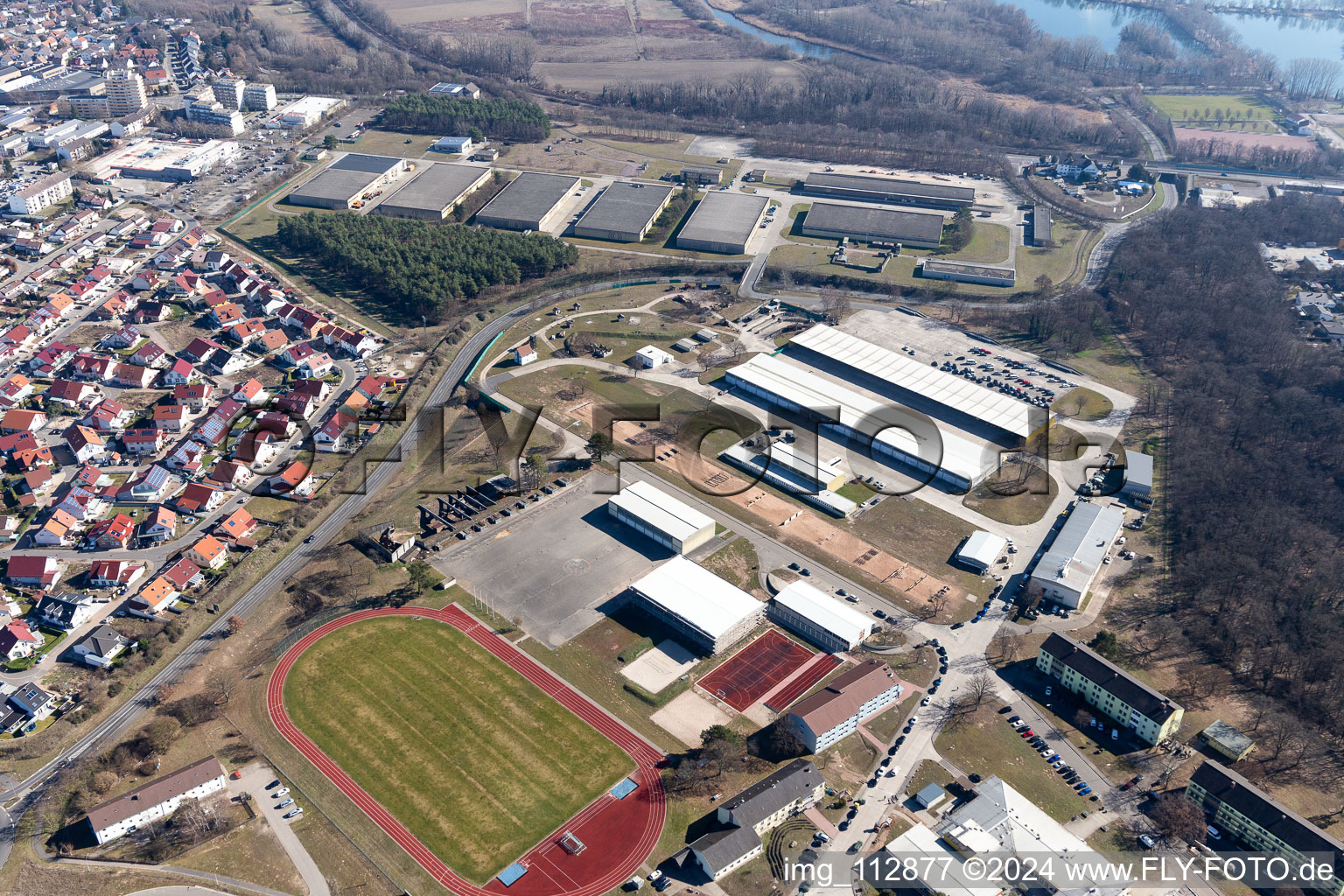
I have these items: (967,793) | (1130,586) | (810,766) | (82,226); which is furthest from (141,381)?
(1130,586)

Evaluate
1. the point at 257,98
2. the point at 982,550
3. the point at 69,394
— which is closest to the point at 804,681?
the point at 982,550

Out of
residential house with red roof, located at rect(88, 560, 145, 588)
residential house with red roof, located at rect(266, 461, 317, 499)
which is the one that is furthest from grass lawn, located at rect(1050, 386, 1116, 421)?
residential house with red roof, located at rect(88, 560, 145, 588)

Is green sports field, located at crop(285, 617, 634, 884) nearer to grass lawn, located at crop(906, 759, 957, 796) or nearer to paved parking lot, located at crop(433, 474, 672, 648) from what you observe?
paved parking lot, located at crop(433, 474, 672, 648)

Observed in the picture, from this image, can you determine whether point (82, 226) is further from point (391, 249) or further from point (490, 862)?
point (490, 862)

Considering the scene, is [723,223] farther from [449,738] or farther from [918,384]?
[449,738]

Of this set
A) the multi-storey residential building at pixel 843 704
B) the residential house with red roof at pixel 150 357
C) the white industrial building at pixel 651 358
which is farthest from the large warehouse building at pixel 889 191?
the multi-storey residential building at pixel 843 704

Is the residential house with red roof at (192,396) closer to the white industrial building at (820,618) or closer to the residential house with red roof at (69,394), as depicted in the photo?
the residential house with red roof at (69,394)
